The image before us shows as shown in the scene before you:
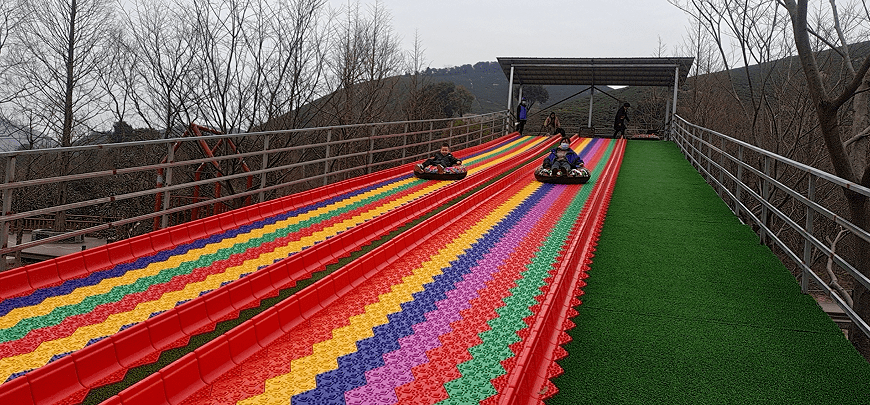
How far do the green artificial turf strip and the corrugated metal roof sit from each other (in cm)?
1928

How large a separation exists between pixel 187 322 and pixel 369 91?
1862 centimetres

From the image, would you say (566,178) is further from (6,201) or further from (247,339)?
(6,201)

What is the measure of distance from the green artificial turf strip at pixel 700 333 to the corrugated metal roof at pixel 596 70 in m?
19.3

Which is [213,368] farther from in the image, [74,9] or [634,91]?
[634,91]

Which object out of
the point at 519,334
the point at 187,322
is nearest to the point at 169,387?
the point at 187,322

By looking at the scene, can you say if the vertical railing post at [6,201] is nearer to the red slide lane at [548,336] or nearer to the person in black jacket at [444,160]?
the red slide lane at [548,336]

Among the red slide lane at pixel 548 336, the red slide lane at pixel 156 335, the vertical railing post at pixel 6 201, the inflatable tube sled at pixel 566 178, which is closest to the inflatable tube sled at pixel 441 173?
the inflatable tube sled at pixel 566 178

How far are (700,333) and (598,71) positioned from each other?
25052 millimetres

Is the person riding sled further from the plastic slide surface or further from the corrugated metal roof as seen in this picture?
the corrugated metal roof

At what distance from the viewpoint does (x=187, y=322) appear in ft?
14.3

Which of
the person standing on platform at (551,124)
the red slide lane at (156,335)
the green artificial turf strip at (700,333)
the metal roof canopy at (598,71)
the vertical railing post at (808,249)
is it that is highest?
the metal roof canopy at (598,71)

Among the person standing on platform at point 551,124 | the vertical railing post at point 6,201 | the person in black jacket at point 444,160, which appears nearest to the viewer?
the vertical railing post at point 6,201

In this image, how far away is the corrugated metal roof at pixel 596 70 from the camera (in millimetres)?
24812

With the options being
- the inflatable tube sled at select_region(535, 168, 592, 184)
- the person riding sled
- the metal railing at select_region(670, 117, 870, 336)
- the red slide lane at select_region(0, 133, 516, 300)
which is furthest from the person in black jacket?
the metal railing at select_region(670, 117, 870, 336)
